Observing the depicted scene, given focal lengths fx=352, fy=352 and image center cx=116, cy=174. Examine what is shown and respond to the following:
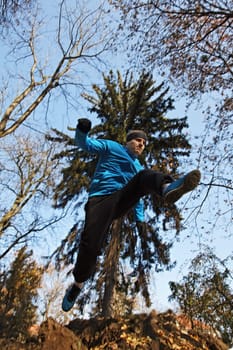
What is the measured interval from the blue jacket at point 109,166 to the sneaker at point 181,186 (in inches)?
33.5

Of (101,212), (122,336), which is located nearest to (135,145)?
(101,212)

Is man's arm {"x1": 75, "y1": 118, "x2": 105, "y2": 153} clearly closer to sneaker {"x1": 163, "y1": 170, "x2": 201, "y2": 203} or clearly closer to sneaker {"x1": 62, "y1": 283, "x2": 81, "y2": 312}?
sneaker {"x1": 163, "y1": 170, "x2": 201, "y2": 203}

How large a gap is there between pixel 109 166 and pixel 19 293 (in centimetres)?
1754

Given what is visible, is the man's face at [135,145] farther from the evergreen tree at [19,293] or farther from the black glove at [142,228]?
the evergreen tree at [19,293]

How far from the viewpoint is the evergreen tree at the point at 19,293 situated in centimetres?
1817

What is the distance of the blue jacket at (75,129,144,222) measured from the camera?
3770 mm

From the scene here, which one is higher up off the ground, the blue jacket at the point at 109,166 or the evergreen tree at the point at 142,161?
the evergreen tree at the point at 142,161

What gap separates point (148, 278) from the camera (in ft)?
38.7

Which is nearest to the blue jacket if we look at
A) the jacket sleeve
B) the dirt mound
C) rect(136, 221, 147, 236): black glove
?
the jacket sleeve

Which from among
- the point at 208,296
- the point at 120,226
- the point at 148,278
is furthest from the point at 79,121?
the point at 148,278

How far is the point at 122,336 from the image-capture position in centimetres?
686

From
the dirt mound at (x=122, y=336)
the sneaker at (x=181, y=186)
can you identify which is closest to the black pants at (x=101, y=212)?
the sneaker at (x=181, y=186)

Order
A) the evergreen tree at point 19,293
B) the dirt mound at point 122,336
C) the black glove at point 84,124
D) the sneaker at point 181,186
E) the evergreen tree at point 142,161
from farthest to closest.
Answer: the evergreen tree at point 19,293
the evergreen tree at point 142,161
the dirt mound at point 122,336
the black glove at point 84,124
the sneaker at point 181,186

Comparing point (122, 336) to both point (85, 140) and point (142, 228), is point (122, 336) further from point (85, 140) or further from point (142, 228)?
point (142, 228)
